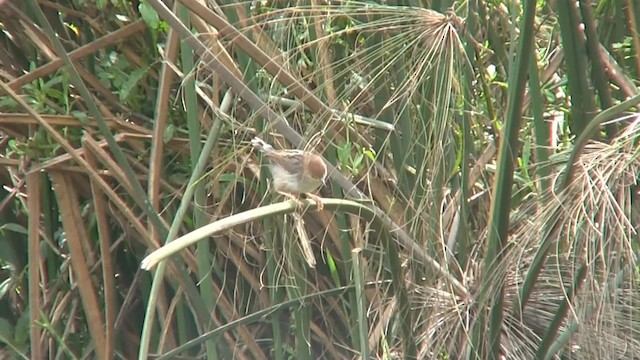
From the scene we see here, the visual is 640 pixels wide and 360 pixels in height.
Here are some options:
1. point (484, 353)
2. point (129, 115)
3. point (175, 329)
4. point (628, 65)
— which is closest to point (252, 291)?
point (175, 329)

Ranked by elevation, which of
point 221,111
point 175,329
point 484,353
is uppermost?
point 221,111

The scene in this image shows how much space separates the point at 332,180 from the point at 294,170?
99 millimetres

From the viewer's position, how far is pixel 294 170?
1.68 metres

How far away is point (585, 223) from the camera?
148 cm

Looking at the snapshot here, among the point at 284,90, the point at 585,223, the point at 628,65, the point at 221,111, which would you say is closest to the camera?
the point at 585,223

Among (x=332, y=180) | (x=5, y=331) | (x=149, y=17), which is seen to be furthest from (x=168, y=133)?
(x=5, y=331)

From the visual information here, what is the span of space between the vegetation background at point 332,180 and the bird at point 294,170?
0.03 meters

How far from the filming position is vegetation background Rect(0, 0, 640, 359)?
1521 mm

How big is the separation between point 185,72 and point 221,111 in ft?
0.31

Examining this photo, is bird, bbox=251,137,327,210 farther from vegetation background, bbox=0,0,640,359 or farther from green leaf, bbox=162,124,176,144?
green leaf, bbox=162,124,176,144

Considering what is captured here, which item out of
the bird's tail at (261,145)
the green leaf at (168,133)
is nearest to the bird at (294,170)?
the bird's tail at (261,145)

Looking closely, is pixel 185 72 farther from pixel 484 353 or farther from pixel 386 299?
pixel 484 353

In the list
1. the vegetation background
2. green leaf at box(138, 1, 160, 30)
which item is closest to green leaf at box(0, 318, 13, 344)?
the vegetation background

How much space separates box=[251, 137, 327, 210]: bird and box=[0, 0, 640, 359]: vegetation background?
0.03 meters
